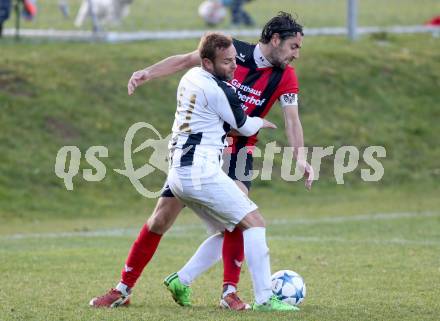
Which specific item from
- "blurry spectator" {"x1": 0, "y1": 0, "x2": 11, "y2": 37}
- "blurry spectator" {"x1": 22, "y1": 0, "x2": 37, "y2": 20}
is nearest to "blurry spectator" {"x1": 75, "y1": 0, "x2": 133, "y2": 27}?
"blurry spectator" {"x1": 22, "y1": 0, "x2": 37, "y2": 20}

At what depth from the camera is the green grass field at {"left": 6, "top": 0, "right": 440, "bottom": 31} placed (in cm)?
2566

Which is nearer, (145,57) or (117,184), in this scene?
(117,184)

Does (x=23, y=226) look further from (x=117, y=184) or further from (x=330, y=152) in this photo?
(x=330, y=152)

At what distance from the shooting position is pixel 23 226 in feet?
52.0

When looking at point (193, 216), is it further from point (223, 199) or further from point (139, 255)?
point (223, 199)

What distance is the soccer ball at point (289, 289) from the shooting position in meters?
7.95

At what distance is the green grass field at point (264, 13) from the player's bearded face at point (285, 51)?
1698 centimetres

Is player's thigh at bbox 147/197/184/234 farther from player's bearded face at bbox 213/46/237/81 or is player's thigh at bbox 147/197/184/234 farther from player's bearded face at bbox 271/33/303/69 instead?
player's bearded face at bbox 271/33/303/69

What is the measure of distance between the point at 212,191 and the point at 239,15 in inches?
756

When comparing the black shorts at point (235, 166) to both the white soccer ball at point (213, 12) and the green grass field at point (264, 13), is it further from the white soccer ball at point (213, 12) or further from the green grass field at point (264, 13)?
the white soccer ball at point (213, 12)

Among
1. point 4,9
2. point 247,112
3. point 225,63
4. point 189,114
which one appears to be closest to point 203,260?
point 247,112

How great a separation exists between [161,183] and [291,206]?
7.57 feet

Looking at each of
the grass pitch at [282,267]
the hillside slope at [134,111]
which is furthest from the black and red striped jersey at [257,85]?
the hillside slope at [134,111]

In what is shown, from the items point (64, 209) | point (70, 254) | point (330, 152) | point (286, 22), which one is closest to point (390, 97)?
point (330, 152)
